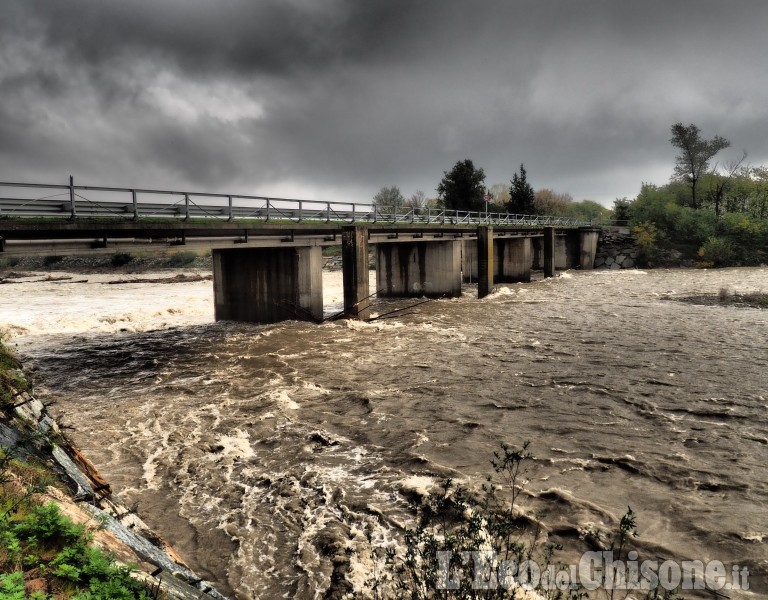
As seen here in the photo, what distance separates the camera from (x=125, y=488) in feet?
25.4

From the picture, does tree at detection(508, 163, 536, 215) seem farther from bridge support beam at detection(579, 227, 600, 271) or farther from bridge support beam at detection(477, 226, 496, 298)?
bridge support beam at detection(477, 226, 496, 298)

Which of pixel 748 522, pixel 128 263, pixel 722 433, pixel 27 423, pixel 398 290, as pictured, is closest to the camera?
pixel 748 522

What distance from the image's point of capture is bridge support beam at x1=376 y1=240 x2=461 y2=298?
3397cm

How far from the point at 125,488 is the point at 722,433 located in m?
10.9

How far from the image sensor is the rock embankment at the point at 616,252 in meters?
58.4

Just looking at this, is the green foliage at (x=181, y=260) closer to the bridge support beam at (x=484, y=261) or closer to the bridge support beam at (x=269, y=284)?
the bridge support beam at (x=484, y=261)

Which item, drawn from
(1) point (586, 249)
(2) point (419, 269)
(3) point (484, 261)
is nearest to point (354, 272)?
(2) point (419, 269)

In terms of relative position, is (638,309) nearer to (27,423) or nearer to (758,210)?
(27,423)

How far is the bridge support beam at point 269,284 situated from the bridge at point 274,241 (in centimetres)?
5

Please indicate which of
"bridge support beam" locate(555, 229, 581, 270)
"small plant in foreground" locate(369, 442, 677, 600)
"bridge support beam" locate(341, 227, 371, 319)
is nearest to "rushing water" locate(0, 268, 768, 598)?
"small plant in foreground" locate(369, 442, 677, 600)

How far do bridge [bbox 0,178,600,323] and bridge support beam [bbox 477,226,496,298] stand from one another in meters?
0.07

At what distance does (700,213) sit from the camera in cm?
5972

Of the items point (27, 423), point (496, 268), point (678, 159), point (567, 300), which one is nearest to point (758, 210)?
point (678, 159)

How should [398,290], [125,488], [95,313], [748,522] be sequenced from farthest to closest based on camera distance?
[398,290], [95,313], [125,488], [748,522]
